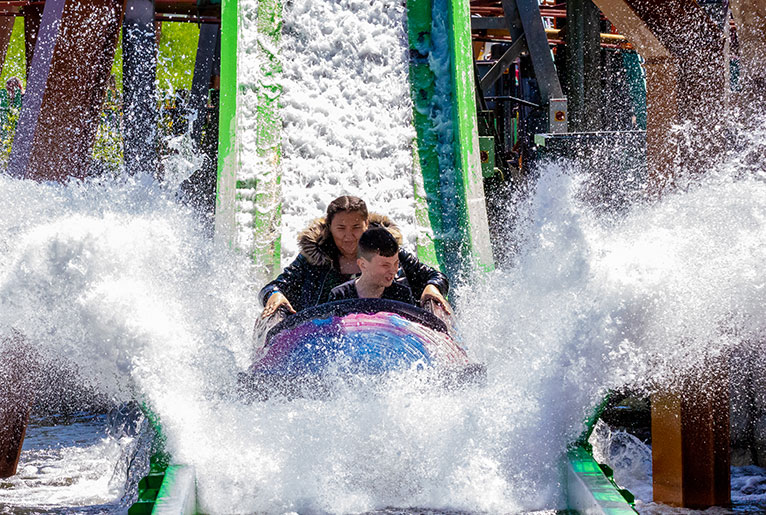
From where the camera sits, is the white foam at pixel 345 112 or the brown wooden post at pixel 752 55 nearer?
the brown wooden post at pixel 752 55

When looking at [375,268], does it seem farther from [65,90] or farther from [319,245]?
[65,90]

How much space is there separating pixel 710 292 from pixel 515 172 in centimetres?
455

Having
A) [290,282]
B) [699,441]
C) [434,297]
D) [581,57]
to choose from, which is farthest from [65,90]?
[581,57]

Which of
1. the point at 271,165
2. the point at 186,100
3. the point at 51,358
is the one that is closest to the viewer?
the point at 51,358

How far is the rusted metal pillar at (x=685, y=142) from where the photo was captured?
3467 mm

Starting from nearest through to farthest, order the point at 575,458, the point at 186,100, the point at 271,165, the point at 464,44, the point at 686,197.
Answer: the point at 575,458 → the point at 686,197 → the point at 271,165 → the point at 464,44 → the point at 186,100

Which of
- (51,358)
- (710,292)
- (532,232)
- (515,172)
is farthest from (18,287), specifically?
(515,172)

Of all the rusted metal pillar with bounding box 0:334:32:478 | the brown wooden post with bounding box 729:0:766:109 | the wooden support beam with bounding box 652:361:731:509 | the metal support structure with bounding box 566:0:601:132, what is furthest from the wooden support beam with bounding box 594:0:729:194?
the metal support structure with bounding box 566:0:601:132

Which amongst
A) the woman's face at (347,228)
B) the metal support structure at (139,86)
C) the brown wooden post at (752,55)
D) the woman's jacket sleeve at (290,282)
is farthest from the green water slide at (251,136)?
the brown wooden post at (752,55)

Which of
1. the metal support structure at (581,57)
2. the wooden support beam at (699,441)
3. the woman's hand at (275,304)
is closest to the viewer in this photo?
the wooden support beam at (699,441)

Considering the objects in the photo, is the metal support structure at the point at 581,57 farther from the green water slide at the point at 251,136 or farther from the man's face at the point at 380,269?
the man's face at the point at 380,269

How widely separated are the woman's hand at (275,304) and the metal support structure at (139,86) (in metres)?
2.18

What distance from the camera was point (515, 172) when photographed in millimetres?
7570

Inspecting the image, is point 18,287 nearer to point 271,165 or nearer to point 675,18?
point 271,165
